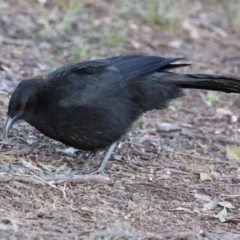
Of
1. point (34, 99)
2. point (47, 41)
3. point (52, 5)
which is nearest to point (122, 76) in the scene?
point (34, 99)

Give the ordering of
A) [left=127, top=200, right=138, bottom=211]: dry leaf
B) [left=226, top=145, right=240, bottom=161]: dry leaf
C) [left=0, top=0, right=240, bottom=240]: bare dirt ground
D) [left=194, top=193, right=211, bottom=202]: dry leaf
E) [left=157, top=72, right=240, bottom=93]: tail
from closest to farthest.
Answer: [left=0, top=0, right=240, bottom=240]: bare dirt ground, [left=127, top=200, right=138, bottom=211]: dry leaf, [left=194, top=193, right=211, bottom=202]: dry leaf, [left=157, top=72, right=240, bottom=93]: tail, [left=226, top=145, right=240, bottom=161]: dry leaf

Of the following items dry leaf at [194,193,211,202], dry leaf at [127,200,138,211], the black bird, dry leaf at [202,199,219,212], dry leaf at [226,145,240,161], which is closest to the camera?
dry leaf at [127,200,138,211]

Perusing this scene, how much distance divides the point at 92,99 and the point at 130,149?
843 mm

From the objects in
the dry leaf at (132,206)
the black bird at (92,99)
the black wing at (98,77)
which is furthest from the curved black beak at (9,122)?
the dry leaf at (132,206)

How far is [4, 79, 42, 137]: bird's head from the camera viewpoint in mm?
5766

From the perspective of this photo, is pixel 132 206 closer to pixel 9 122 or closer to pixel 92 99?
pixel 92 99

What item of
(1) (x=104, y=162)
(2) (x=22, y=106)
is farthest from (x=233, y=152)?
(2) (x=22, y=106)

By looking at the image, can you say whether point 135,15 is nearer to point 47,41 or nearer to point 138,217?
point 47,41

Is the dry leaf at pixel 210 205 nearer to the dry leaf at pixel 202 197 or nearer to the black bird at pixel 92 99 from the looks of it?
the dry leaf at pixel 202 197

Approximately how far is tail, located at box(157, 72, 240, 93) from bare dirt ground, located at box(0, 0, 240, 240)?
66cm

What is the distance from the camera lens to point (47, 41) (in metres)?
9.53

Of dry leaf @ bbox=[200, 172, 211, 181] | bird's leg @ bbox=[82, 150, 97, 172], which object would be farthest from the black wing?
dry leaf @ bbox=[200, 172, 211, 181]

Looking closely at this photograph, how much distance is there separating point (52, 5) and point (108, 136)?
5.54 metres

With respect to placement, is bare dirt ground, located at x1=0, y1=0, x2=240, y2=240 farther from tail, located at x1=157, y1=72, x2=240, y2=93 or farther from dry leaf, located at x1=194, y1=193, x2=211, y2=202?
tail, located at x1=157, y1=72, x2=240, y2=93
